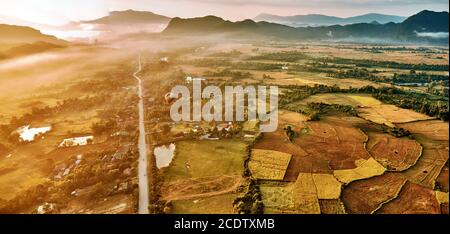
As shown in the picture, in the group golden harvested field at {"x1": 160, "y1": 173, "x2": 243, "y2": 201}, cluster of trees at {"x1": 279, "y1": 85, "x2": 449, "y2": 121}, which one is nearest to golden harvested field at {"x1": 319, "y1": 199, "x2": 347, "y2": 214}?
golden harvested field at {"x1": 160, "y1": 173, "x2": 243, "y2": 201}

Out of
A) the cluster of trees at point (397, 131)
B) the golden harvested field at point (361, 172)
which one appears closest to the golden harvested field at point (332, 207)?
the golden harvested field at point (361, 172)

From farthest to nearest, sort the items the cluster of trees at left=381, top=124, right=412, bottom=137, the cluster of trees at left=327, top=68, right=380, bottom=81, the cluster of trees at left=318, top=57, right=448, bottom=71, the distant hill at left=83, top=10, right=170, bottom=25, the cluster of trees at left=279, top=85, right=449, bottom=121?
the cluster of trees at left=318, top=57, right=448, bottom=71 → the cluster of trees at left=327, top=68, right=380, bottom=81 → the cluster of trees at left=279, top=85, right=449, bottom=121 → the cluster of trees at left=381, top=124, right=412, bottom=137 → the distant hill at left=83, top=10, right=170, bottom=25

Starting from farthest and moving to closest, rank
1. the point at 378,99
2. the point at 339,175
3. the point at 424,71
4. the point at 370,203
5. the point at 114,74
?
the point at 424,71 < the point at 114,74 < the point at 378,99 < the point at 339,175 < the point at 370,203

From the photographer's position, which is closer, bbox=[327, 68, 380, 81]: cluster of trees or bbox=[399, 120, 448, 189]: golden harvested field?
bbox=[399, 120, 448, 189]: golden harvested field

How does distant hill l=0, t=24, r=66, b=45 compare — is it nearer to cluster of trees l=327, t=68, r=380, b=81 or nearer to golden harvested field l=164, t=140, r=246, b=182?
golden harvested field l=164, t=140, r=246, b=182
